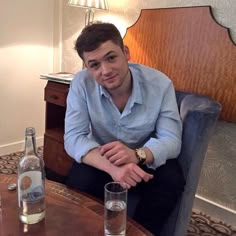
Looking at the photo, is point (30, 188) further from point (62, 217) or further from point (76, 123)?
point (76, 123)

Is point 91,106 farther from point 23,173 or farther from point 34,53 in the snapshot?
point 34,53

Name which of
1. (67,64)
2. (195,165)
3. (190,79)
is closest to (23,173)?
(195,165)

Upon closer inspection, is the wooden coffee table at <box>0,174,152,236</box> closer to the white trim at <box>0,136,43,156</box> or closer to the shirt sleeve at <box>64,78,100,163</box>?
the shirt sleeve at <box>64,78,100,163</box>

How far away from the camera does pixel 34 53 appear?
267cm

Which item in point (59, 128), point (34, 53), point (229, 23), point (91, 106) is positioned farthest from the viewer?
point (34, 53)

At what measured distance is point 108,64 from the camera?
49.9 inches

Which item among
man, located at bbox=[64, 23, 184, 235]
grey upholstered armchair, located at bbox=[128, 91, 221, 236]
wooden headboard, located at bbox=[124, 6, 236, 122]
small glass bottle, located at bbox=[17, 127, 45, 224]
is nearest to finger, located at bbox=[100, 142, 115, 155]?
man, located at bbox=[64, 23, 184, 235]

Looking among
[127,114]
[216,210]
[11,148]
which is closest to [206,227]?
[216,210]

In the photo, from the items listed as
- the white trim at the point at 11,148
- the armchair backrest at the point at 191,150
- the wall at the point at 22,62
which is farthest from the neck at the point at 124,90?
the white trim at the point at 11,148

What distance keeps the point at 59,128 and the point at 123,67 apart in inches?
48.5

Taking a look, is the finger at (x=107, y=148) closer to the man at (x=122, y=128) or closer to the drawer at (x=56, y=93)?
the man at (x=122, y=128)

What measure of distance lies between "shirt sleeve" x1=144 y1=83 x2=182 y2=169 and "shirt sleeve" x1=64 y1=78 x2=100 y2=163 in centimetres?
24

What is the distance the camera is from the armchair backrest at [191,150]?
1.18m

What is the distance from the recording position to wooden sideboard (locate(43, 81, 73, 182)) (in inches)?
85.2
